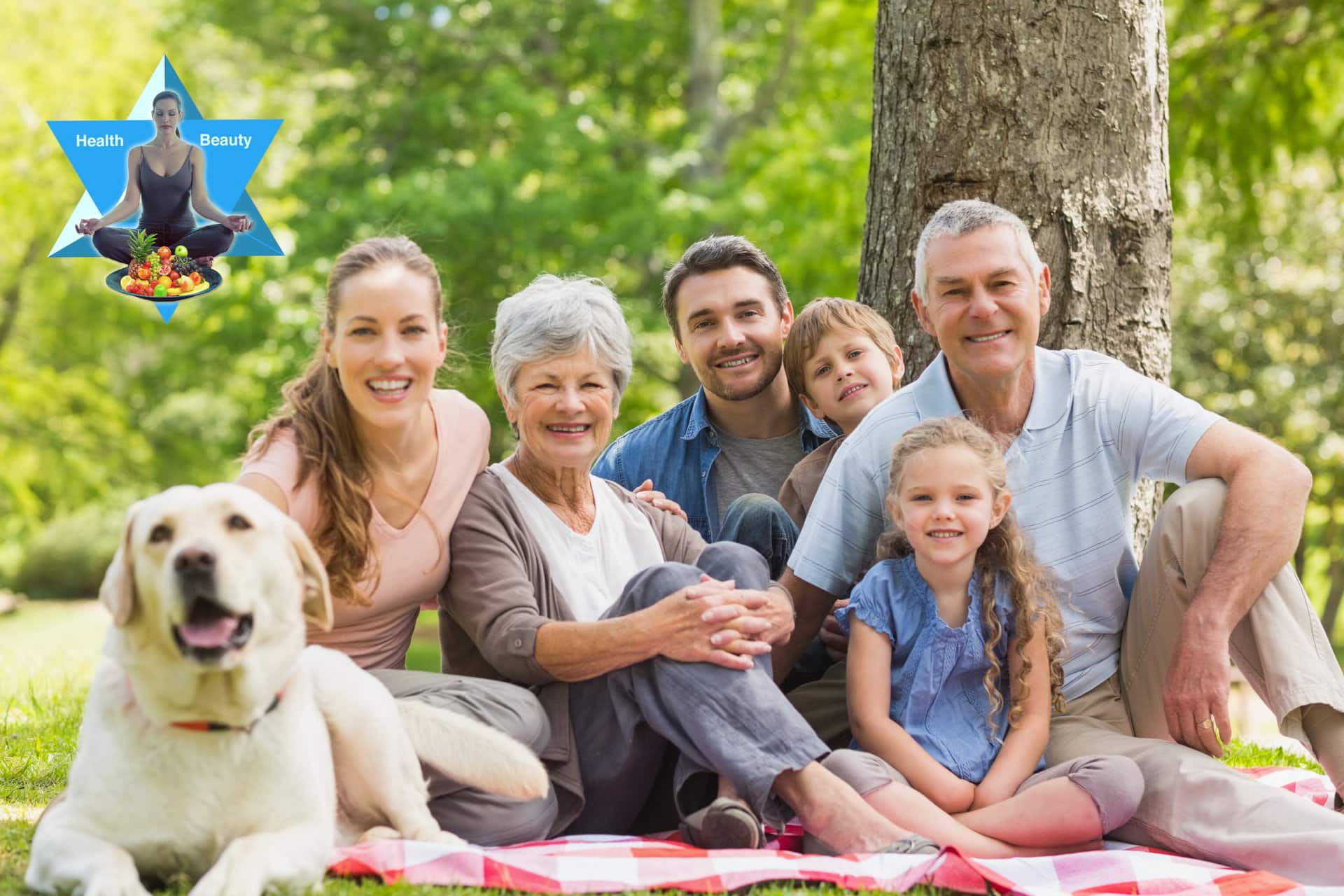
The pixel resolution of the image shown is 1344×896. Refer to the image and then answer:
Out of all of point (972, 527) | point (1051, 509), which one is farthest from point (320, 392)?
point (1051, 509)

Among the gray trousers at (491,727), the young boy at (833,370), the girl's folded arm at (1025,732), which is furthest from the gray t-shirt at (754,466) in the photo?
the gray trousers at (491,727)

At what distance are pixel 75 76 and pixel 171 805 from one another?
16.9m

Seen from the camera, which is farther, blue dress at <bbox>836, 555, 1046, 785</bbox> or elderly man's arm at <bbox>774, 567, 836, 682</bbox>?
elderly man's arm at <bbox>774, 567, 836, 682</bbox>

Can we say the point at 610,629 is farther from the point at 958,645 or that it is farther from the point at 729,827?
the point at 958,645

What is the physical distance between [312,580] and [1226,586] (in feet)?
7.61

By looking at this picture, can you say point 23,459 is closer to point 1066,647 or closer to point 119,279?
point 119,279

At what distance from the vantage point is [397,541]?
324 centimetres

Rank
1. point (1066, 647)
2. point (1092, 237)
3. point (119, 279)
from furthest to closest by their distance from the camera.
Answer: point (119, 279) → point (1092, 237) → point (1066, 647)

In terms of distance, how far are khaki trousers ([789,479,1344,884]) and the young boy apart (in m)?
0.65

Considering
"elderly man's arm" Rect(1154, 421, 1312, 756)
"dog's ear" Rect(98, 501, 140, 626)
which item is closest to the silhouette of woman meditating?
"dog's ear" Rect(98, 501, 140, 626)

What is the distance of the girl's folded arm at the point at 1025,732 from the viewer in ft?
10.4

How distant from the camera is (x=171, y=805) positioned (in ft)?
8.00

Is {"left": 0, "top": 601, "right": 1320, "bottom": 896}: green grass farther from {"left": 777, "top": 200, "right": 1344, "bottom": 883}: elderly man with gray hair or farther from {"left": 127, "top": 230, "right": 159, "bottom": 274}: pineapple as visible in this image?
{"left": 127, "top": 230, "right": 159, "bottom": 274}: pineapple

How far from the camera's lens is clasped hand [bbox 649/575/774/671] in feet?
9.91
